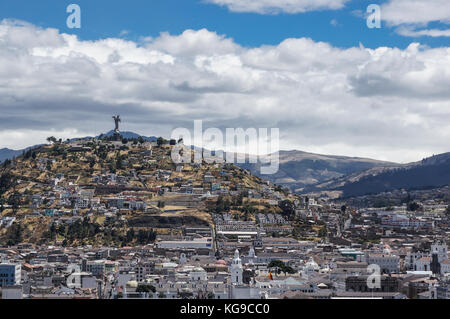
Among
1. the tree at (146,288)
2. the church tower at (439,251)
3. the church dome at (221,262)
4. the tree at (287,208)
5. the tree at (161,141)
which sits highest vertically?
the tree at (161,141)

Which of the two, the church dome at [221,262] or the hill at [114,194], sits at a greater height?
the hill at [114,194]

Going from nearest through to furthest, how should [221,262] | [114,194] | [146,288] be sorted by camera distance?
[146,288], [221,262], [114,194]

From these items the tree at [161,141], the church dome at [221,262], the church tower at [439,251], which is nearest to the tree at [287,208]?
the church tower at [439,251]

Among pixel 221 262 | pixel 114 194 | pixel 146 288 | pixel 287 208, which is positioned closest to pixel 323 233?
pixel 287 208

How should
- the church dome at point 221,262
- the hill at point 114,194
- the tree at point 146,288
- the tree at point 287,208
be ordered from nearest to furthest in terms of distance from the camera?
the tree at point 146,288, the church dome at point 221,262, the hill at point 114,194, the tree at point 287,208

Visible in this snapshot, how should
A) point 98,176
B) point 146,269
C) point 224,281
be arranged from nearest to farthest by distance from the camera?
1. point 224,281
2. point 146,269
3. point 98,176

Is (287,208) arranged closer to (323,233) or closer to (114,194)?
(323,233)

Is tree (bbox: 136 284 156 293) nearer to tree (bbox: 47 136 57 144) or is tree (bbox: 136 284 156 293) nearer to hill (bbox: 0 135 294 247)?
hill (bbox: 0 135 294 247)

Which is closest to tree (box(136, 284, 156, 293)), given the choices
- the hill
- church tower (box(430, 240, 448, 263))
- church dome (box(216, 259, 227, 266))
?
church dome (box(216, 259, 227, 266))

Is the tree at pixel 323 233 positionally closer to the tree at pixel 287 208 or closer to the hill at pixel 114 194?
the tree at pixel 287 208
